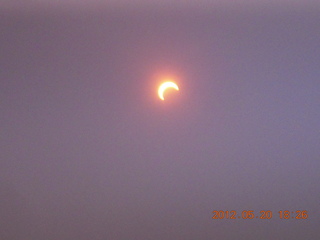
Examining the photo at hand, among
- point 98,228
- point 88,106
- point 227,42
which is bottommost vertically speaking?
point 98,228

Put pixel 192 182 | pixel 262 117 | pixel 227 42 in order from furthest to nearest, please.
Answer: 1. pixel 192 182
2. pixel 262 117
3. pixel 227 42

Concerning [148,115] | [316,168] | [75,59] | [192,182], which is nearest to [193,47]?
[148,115]

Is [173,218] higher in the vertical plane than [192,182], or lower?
lower

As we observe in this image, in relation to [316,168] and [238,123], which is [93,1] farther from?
[316,168]
